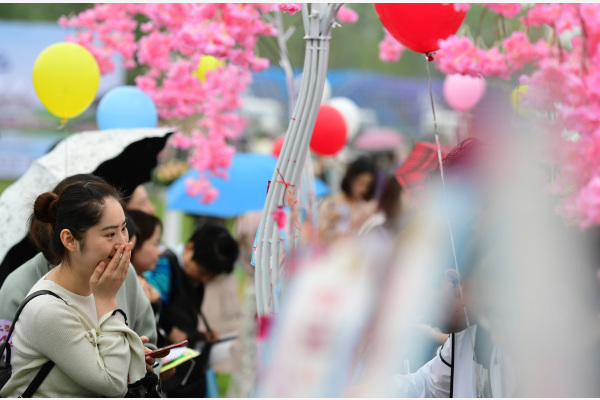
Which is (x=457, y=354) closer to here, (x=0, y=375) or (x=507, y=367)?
(x=507, y=367)

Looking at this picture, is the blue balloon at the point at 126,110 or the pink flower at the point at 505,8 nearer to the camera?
the pink flower at the point at 505,8

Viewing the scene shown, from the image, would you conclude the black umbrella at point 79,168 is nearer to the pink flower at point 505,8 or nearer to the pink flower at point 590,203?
the pink flower at point 505,8

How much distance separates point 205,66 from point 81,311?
11.1ft

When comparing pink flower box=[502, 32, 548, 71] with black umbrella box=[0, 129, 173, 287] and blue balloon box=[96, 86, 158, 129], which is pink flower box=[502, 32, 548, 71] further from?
blue balloon box=[96, 86, 158, 129]

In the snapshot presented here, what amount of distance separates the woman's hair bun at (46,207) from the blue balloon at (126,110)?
6.37 feet

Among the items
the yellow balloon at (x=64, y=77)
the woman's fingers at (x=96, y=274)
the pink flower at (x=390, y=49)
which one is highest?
the pink flower at (x=390, y=49)

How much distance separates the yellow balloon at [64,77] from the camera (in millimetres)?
3521

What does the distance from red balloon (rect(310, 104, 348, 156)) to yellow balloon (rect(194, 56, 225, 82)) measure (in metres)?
0.82

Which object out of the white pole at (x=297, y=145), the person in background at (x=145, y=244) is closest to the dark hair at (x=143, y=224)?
the person in background at (x=145, y=244)

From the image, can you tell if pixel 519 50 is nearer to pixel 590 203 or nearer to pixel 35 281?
pixel 590 203

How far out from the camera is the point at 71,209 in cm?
195

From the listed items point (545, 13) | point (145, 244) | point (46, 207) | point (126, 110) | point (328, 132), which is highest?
point (545, 13)

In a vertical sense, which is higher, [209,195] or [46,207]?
[46,207]

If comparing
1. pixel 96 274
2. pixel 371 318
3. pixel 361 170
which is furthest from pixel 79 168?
pixel 361 170
